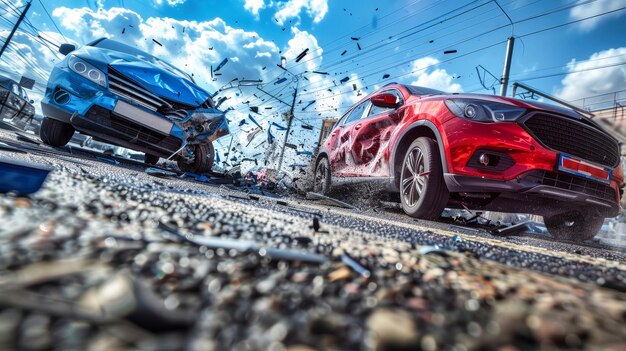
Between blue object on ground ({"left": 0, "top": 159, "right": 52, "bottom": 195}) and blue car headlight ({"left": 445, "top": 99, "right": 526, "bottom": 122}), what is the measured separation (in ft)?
9.90

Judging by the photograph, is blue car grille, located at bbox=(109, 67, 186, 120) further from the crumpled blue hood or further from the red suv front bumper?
the red suv front bumper

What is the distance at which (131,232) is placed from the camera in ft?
2.52

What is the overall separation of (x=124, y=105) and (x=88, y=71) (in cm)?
54

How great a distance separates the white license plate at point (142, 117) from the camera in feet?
12.1

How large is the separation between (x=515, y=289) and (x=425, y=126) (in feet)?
9.48

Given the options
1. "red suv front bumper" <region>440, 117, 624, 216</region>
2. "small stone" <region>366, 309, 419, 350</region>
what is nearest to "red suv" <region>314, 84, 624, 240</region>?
"red suv front bumper" <region>440, 117, 624, 216</region>

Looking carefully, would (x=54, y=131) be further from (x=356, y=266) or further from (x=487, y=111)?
(x=487, y=111)

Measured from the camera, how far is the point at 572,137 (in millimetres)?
2906

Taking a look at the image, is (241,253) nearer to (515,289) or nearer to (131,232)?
(131,232)

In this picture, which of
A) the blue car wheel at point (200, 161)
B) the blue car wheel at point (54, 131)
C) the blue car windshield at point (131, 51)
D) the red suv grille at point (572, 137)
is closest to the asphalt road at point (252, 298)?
the red suv grille at point (572, 137)

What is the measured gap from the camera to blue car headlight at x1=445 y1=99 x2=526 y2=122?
108 inches

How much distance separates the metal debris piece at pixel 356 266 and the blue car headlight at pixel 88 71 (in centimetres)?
398

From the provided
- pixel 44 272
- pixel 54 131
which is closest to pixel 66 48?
pixel 54 131

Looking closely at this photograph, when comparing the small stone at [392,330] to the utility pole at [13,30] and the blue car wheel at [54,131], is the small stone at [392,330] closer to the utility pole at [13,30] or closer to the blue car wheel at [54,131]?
the blue car wheel at [54,131]
